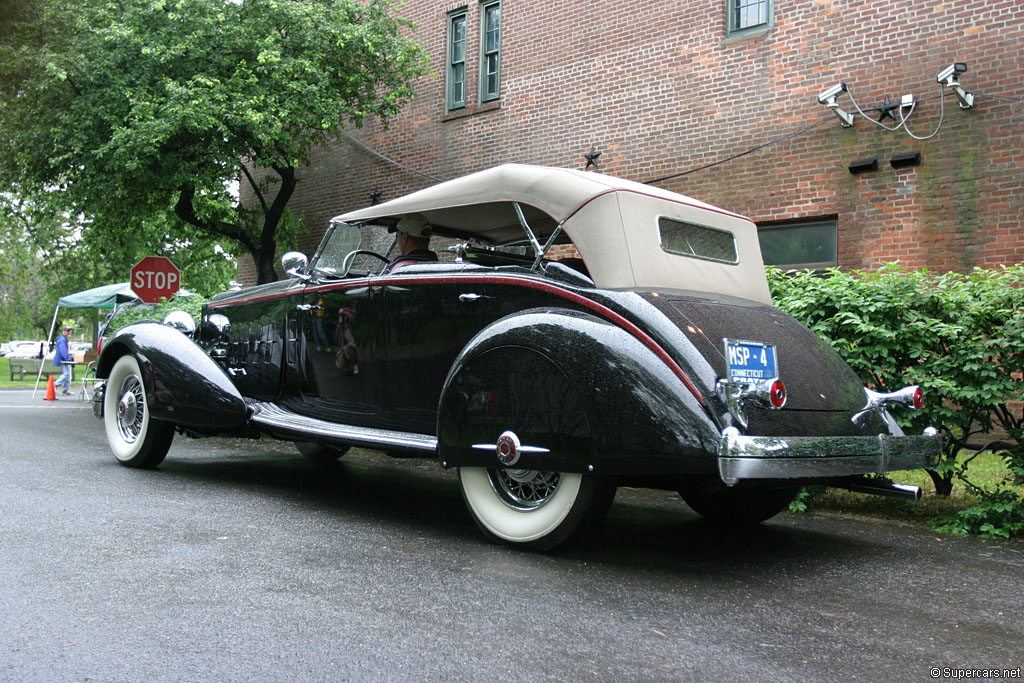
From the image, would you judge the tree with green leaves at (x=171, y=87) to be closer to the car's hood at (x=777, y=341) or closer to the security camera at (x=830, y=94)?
the security camera at (x=830, y=94)

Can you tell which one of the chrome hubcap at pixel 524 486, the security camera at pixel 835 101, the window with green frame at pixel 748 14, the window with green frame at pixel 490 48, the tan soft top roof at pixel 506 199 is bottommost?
the chrome hubcap at pixel 524 486

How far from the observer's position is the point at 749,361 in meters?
3.89

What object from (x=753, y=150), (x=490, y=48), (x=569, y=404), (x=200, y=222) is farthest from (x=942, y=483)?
(x=200, y=222)

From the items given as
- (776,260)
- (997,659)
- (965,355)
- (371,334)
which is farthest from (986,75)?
(997,659)

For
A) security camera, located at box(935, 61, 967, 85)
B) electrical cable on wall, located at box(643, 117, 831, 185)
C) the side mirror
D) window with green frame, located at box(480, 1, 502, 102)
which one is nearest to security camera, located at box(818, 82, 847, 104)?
electrical cable on wall, located at box(643, 117, 831, 185)

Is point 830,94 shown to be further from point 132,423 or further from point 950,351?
A: point 132,423

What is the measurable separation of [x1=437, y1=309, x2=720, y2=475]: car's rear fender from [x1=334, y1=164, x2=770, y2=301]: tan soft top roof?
20.1 inches

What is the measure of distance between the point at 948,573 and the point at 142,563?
3628 mm

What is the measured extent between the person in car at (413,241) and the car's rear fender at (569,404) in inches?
60.3

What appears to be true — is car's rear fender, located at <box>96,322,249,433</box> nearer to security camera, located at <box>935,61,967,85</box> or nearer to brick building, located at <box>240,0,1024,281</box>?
brick building, located at <box>240,0,1024,281</box>

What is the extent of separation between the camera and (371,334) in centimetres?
521

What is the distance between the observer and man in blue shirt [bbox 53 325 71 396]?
21438mm

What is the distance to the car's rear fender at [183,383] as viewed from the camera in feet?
19.2

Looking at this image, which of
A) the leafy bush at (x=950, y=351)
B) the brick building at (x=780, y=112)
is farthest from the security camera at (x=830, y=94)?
the leafy bush at (x=950, y=351)
